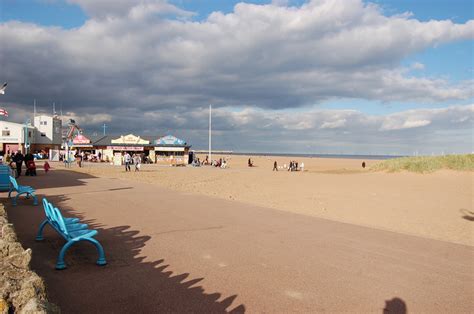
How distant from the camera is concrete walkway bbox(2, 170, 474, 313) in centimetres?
434

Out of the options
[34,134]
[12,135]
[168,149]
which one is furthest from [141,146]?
[34,134]

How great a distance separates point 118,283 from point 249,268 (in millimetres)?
1870

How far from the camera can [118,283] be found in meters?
4.77

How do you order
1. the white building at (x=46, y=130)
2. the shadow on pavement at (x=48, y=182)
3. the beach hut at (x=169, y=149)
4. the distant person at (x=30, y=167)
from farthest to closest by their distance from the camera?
the white building at (x=46, y=130)
the beach hut at (x=169, y=149)
the distant person at (x=30, y=167)
the shadow on pavement at (x=48, y=182)

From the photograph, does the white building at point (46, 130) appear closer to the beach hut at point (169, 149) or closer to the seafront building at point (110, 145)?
the seafront building at point (110, 145)

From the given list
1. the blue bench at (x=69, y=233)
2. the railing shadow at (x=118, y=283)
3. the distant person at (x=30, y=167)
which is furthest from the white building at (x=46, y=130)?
the blue bench at (x=69, y=233)

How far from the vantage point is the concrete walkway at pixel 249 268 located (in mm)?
4344

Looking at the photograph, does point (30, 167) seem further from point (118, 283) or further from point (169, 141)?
point (169, 141)

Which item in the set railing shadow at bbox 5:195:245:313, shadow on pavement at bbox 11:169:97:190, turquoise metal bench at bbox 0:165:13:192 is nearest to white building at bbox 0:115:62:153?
shadow on pavement at bbox 11:169:97:190

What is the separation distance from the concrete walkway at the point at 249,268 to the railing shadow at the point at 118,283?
0.01m

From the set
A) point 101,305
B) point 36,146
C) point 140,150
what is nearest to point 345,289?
point 101,305

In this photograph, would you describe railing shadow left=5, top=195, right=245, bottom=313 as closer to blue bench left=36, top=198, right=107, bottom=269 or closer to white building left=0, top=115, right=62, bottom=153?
blue bench left=36, top=198, right=107, bottom=269

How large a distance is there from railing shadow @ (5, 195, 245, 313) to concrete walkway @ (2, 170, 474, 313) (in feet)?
0.04

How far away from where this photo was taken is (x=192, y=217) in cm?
964
